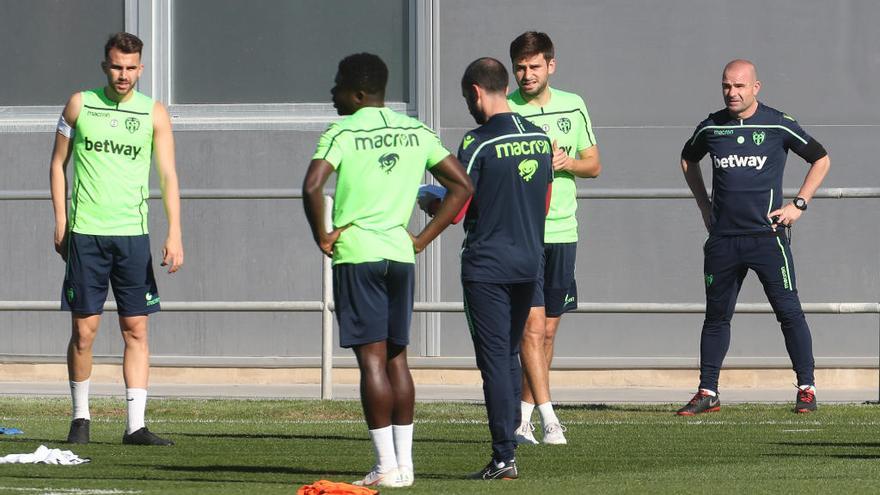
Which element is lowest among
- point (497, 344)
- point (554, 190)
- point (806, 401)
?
point (806, 401)

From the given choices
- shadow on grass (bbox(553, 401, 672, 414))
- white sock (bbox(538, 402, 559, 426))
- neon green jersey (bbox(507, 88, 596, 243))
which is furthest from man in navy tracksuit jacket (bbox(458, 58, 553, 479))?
shadow on grass (bbox(553, 401, 672, 414))

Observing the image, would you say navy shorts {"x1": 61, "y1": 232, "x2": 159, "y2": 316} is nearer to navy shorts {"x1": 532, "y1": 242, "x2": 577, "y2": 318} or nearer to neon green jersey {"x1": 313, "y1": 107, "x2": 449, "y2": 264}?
navy shorts {"x1": 532, "y1": 242, "x2": 577, "y2": 318}

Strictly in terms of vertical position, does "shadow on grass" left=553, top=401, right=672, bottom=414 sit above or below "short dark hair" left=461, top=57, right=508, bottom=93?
below

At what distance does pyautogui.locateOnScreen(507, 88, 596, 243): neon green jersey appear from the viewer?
8492 millimetres

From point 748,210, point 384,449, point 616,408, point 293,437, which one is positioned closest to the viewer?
point 384,449

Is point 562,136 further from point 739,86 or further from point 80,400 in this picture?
point 80,400

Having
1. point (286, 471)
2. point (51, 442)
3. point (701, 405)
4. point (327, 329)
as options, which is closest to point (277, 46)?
point (327, 329)

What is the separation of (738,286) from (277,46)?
17.7 feet

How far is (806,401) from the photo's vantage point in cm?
995

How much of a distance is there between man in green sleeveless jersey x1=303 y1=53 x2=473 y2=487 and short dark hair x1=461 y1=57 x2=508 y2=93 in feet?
1.55

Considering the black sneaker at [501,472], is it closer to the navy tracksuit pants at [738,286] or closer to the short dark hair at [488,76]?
the short dark hair at [488,76]

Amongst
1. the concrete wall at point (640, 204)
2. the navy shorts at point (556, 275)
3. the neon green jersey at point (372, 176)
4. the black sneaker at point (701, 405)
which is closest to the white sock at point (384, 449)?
the neon green jersey at point (372, 176)

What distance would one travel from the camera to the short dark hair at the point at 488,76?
22.6ft

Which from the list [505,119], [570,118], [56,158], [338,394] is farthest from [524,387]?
[338,394]
